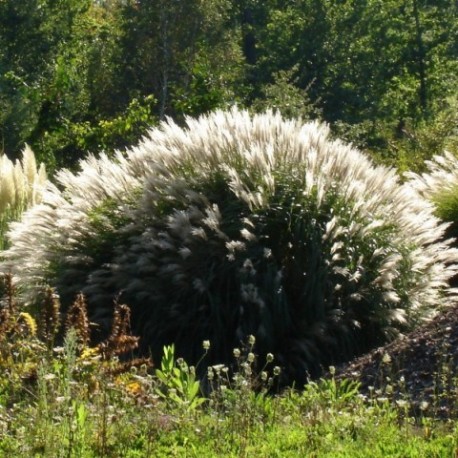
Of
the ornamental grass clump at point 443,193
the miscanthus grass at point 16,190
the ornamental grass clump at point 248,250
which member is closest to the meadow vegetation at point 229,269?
the ornamental grass clump at point 248,250

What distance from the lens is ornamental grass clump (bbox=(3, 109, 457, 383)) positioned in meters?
8.47

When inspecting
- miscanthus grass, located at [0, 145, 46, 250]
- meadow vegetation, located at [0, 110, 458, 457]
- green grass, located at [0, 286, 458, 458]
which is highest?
miscanthus grass, located at [0, 145, 46, 250]

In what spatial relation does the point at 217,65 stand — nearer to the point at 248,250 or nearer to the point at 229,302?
the point at 248,250

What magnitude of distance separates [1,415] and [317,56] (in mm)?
32747

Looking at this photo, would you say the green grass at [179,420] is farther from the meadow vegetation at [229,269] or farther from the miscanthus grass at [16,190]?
the miscanthus grass at [16,190]

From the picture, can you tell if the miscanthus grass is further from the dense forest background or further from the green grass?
the dense forest background

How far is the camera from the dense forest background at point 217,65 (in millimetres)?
22719

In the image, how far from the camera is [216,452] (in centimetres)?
552

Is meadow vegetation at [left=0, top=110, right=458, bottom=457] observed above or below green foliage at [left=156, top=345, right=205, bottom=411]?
above

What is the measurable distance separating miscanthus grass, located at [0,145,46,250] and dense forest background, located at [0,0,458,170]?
7.58 metres

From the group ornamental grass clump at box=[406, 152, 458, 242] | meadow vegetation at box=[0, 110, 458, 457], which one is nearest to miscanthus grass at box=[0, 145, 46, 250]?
meadow vegetation at box=[0, 110, 458, 457]

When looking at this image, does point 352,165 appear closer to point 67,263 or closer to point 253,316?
point 253,316

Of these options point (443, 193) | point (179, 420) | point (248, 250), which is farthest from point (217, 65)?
point (179, 420)

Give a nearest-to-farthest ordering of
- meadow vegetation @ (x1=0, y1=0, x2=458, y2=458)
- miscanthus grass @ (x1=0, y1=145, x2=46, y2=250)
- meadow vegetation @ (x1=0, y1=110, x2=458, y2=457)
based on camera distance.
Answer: meadow vegetation @ (x1=0, y1=0, x2=458, y2=458) → meadow vegetation @ (x1=0, y1=110, x2=458, y2=457) → miscanthus grass @ (x1=0, y1=145, x2=46, y2=250)
